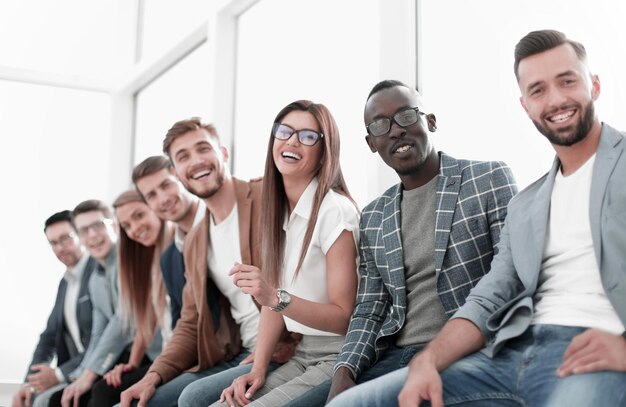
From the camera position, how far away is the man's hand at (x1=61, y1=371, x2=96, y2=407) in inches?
140

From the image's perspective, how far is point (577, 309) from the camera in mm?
1604

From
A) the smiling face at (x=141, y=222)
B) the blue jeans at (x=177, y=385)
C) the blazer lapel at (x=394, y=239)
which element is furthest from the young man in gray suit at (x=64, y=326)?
the blazer lapel at (x=394, y=239)

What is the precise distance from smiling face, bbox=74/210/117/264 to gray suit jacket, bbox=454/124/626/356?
2.79 metres

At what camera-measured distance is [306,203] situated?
2.42 meters

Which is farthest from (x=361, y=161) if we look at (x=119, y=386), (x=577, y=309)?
(x=577, y=309)

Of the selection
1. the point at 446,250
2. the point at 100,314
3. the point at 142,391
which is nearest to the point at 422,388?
the point at 446,250

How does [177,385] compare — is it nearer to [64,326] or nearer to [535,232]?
[535,232]

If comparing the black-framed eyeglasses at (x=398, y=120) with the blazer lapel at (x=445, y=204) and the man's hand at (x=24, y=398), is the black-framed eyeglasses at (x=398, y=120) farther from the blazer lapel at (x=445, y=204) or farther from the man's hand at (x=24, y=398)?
the man's hand at (x=24, y=398)

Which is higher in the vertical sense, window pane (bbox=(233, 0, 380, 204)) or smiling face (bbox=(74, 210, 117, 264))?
window pane (bbox=(233, 0, 380, 204))

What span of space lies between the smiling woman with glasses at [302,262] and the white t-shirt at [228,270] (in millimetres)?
384

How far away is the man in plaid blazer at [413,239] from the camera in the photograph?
200 centimetres

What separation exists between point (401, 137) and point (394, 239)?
30 cm

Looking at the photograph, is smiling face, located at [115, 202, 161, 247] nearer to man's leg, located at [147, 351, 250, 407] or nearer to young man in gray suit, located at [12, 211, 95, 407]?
young man in gray suit, located at [12, 211, 95, 407]

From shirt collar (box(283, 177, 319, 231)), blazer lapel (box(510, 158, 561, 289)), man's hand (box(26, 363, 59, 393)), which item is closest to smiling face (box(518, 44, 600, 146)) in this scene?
blazer lapel (box(510, 158, 561, 289))
